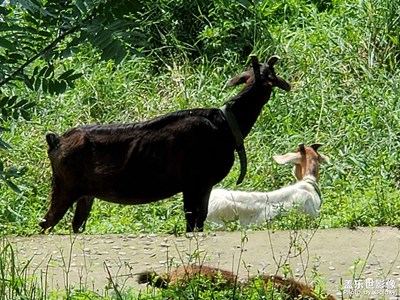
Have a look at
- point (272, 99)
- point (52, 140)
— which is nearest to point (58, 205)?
point (52, 140)

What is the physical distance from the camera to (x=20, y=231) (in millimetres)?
A: 7348

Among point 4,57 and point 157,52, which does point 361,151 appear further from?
point 4,57

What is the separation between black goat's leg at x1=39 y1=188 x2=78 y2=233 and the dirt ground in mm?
893

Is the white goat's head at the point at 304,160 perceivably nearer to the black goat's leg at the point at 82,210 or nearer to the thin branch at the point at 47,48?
the black goat's leg at the point at 82,210

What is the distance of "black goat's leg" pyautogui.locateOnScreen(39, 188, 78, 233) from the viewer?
746 centimetres

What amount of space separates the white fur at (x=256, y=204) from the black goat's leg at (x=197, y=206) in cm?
33

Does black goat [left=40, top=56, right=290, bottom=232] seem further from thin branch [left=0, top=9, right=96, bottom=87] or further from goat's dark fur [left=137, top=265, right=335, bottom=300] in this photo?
thin branch [left=0, top=9, right=96, bottom=87]

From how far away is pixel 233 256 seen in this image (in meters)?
5.55

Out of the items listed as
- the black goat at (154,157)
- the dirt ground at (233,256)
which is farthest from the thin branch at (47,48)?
the black goat at (154,157)

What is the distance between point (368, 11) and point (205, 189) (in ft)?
15.7

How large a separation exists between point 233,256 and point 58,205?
235 centimetres

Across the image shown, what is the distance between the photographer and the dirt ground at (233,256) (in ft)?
16.3

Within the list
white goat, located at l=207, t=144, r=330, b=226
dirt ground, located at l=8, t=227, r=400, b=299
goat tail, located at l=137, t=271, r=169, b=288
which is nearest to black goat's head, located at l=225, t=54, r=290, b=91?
white goat, located at l=207, t=144, r=330, b=226

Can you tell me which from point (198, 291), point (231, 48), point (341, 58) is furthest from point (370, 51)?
point (198, 291)
